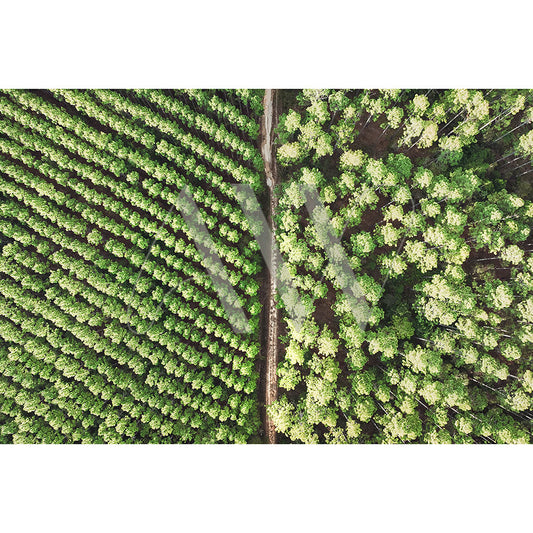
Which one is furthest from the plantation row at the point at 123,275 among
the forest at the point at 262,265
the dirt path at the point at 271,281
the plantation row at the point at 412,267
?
the plantation row at the point at 412,267

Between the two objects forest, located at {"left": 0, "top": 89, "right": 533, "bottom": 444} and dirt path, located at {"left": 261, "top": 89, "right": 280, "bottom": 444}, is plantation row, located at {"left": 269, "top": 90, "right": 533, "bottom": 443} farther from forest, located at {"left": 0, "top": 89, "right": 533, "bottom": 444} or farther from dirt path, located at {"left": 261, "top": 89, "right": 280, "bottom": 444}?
dirt path, located at {"left": 261, "top": 89, "right": 280, "bottom": 444}

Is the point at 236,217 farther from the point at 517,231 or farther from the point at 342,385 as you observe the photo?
the point at 517,231

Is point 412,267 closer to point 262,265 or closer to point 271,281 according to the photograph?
point 271,281

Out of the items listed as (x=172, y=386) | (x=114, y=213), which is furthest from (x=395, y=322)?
(x=114, y=213)

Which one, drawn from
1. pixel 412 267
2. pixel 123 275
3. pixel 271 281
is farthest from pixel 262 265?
pixel 412 267

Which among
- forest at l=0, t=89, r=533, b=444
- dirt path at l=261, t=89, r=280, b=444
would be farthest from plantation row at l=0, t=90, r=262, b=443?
dirt path at l=261, t=89, r=280, b=444

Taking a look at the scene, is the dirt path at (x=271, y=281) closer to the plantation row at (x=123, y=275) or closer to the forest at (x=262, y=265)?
the forest at (x=262, y=265)
